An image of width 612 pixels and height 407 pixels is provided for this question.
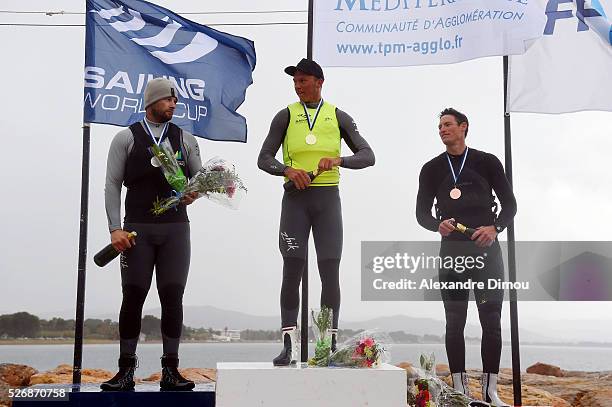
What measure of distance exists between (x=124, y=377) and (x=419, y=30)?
3.84 metres

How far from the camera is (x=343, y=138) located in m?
5.75

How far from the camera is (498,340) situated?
19.4 feet

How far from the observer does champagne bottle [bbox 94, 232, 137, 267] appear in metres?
5.30

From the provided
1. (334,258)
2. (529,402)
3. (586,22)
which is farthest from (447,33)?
(529,402)

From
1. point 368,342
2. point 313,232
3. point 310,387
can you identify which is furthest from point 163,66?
point 310,387

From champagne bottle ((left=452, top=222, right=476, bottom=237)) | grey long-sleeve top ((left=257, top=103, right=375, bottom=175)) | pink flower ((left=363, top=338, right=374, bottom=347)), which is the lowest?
pink flower ((left=363, top=338, right=374, bottom=347))

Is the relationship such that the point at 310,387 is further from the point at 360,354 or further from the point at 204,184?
the point at 204,184

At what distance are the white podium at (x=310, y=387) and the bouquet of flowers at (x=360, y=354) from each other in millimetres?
Answer: 173

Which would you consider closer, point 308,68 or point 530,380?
point 308,68

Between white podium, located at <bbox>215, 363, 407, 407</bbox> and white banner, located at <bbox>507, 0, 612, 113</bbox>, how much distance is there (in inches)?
128

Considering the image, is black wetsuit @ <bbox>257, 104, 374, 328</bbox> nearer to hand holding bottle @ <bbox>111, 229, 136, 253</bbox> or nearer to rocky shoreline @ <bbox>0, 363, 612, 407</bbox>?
hand holding bottle @ <bbox>111, 229, 136, 253</bbox>

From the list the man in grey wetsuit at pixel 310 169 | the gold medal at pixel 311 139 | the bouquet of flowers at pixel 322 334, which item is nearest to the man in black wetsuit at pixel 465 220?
the man in grey wetsuit at pixel 310 169

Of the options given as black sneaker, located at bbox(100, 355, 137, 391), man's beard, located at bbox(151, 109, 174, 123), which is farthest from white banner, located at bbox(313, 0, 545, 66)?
black sneaker, located at bbox(100, 355, 137, 391)

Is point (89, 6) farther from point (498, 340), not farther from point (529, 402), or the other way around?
point (529, 402)
